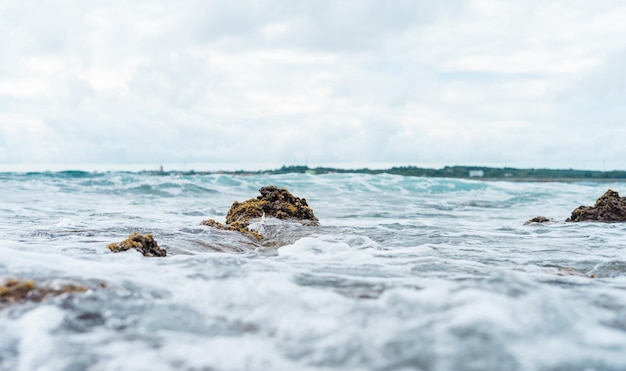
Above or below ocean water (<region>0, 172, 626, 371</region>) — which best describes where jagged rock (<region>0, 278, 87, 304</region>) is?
above

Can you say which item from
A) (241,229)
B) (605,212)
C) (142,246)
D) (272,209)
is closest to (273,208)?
(272,209)

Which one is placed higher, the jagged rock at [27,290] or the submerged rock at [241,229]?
the jagged rock at [27,290]

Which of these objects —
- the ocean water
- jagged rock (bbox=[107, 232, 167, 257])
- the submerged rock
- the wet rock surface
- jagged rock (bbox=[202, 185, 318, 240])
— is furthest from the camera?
jagged rock (bbox=[202, 185, 318, 240])

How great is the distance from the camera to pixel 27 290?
3717mm

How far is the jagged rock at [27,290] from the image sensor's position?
11.8ft

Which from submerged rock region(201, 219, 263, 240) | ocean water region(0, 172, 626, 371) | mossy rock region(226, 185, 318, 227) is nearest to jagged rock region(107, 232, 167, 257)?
ocean water region(0, 172, 626, 371)

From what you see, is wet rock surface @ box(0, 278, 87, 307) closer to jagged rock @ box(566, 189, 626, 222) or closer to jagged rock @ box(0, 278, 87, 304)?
jagged rock @ box(0, 278, 87, 304)

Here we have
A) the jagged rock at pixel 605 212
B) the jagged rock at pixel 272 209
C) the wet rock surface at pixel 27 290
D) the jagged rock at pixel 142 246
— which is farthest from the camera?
the jagged rock at pixel 605 212

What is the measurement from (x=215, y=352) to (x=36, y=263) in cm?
240

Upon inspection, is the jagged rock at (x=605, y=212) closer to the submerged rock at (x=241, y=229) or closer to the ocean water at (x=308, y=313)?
the ocean water at (x=308, y=313)

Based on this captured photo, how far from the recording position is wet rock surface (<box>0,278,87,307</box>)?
361 centimetres

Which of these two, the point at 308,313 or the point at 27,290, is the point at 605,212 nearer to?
the point at 308,313

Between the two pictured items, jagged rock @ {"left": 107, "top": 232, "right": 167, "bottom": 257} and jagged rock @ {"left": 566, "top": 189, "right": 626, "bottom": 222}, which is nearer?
jagged rock @ {"left": 107, "top": 232, "right": 167, "bottom": 257}

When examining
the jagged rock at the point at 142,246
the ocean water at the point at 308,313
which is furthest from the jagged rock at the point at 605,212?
the jagged rock at the point at 142,246
